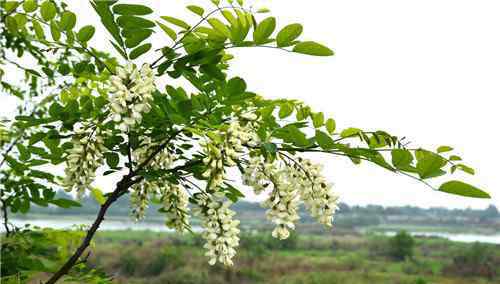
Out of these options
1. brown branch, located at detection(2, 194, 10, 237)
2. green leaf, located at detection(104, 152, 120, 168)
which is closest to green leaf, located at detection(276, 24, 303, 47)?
green leaf, located at detection(104, 152, 120, 168)

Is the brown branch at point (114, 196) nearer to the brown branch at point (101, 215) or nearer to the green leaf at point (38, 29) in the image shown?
the brown branch at point (101, 215)

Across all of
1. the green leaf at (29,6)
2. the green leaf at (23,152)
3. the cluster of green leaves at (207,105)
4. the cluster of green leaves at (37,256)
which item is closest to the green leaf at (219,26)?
the cluster of green leaves at (207,105)

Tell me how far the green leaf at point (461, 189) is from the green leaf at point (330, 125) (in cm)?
36

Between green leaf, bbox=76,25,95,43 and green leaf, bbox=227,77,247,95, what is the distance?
0.50m

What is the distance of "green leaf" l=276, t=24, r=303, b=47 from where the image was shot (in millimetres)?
1340

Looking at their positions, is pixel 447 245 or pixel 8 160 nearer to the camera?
pixel 8 160

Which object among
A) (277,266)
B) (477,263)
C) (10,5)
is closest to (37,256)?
(10,5)

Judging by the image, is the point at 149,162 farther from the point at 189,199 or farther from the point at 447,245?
the point at 447,245

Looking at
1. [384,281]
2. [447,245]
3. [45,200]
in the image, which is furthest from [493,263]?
[45,200]

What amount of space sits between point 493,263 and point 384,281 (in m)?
7.74

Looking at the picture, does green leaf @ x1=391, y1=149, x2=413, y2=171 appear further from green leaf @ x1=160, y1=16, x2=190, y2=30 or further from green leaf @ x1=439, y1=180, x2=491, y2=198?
green leaf @ x1=160, y1=16, x2=190, y2=30

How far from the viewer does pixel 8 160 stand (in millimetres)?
2051

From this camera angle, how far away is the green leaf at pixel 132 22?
4.72ft

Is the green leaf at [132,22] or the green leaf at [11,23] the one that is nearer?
the green leaf at [132,22]
